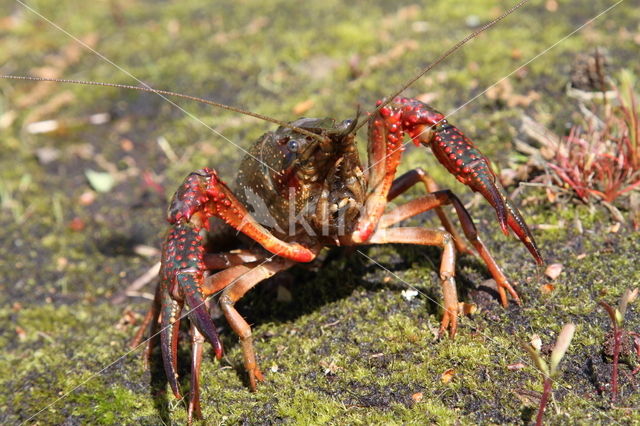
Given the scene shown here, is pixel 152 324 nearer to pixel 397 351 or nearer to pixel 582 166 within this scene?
pixel 397 351

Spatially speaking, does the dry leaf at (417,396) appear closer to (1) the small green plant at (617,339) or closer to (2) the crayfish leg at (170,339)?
(1) the small green plant at (617,339)

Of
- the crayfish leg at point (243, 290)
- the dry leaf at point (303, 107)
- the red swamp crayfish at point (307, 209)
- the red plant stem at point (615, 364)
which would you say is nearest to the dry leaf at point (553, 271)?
the red swamp crayfish at point (307, 209)

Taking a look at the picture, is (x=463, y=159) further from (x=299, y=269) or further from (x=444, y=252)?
(x=299, y=269)

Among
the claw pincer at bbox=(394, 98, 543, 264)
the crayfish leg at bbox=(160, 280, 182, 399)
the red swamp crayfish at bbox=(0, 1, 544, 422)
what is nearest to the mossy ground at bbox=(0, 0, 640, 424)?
the red swamp crayfish at bbox=(0, 1, 544, 422)

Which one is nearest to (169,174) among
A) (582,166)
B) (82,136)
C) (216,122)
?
(216,122)

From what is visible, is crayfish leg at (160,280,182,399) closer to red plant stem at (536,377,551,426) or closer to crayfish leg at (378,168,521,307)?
crayfish leg at (378,168,521,307)

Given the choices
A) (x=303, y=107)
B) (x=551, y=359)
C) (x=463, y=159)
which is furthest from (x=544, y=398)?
(x=303, y=107)
